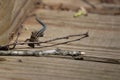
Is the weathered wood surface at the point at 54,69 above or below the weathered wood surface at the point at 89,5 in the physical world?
below

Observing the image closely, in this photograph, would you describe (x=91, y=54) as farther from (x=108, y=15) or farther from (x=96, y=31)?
(x=108, y=15)

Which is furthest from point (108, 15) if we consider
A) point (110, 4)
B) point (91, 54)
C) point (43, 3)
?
point (91, 54)

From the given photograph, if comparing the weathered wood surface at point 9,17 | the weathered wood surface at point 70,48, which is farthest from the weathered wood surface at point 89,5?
the weathered wood surface at point 9,17

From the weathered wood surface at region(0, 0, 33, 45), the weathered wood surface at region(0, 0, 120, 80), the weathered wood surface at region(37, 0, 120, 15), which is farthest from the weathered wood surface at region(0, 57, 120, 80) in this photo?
the weathered wood surface at region(37, 0, 120, 15)

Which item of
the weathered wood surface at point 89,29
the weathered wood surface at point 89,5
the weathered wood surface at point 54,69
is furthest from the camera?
the weathered wood surface at point 89,5

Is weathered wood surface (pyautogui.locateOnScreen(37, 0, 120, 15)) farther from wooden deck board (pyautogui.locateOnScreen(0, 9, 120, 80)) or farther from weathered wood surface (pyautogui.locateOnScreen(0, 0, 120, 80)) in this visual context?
wooden deck board (pyautogui.locateOnScreen(0, 9, 120, 80))

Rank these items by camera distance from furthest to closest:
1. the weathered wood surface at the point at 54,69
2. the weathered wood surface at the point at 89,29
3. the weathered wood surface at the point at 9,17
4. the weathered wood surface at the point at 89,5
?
the weathered wood surface at the point at 89,5
the weathered wood surface at the point at 89,29
the weathered wood surface at the point at 9,17
the weathered wood surface at the point at 54,69

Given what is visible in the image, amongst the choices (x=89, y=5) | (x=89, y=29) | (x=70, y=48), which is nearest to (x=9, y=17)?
(x=70, y=48)

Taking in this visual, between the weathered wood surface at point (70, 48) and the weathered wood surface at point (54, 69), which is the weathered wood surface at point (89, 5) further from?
the weathered wood surface at point (54, 69)

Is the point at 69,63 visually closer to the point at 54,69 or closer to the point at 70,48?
the point at 54,69
